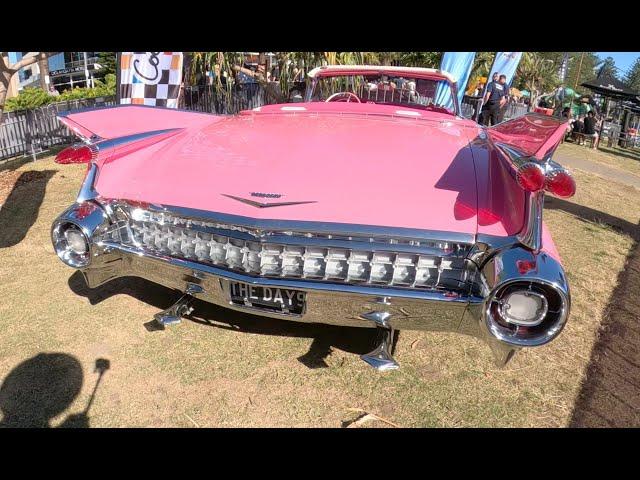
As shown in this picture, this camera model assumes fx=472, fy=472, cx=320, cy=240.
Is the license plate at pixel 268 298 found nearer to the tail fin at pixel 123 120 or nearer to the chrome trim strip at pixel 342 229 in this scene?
the chrome trim strip at pixel 342 229

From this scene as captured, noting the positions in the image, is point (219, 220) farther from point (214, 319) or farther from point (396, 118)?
point (396, 118)

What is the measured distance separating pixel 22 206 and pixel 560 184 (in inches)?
202

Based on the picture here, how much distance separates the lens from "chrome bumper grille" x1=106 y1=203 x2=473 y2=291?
208cm

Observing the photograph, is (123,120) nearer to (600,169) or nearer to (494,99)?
(494,99)

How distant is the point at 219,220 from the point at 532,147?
1.53 meters

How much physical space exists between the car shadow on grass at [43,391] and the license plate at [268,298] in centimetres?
89

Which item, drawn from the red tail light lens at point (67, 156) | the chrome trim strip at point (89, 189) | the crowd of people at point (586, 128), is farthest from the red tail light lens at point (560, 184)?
the crowd of people at point (586, 128)

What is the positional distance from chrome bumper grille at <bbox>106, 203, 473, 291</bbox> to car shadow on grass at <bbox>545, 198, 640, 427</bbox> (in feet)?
3.35

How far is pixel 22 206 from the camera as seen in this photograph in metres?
5.00

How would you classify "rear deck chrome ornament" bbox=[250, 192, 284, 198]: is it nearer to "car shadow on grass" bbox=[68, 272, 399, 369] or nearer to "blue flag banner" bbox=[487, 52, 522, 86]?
"car shadow on grass" bbox=[68, 272, 399, 369]

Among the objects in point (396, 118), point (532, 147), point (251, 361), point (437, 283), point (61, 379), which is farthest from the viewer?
point (396, 118)

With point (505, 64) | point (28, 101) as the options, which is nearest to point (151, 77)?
point (505, 64)

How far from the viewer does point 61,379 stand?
95.3 inches
